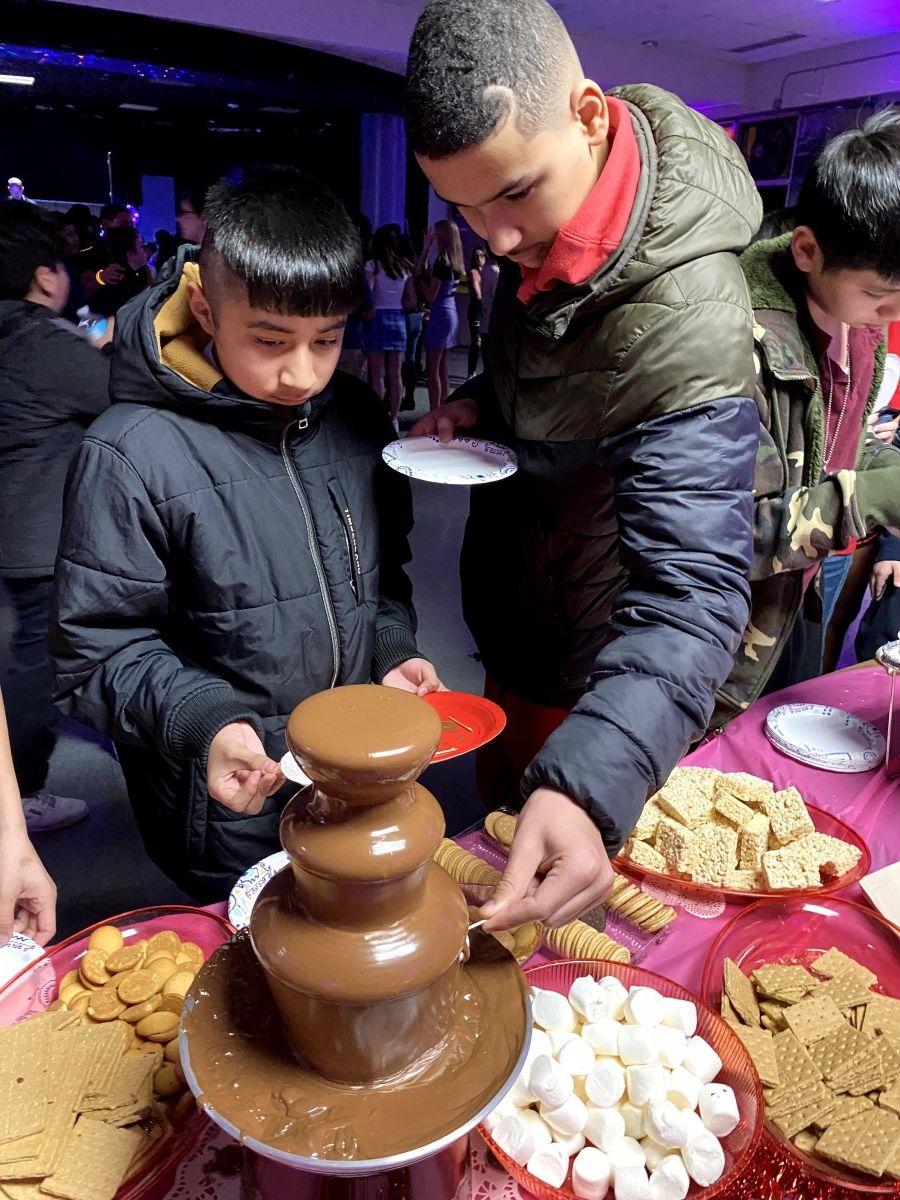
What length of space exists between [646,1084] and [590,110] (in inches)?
46.6

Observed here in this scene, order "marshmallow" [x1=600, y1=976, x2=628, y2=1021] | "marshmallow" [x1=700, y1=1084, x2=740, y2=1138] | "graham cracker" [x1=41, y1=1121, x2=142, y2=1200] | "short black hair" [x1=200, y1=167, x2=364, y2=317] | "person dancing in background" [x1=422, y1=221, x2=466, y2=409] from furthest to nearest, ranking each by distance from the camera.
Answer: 1. "person dancing in background" [x1=422, y1=221, x2=466, y2=409]
2. "short black hair" [x1=200, y1=167, x2=364, y2=317]
3. "marshmallow" [x1=600, y1=976, x2=628, y2=1021]
4. "marshmallow" [x1=700, y1=1084, x2=740, y2=1138]
5. "graham cracker" [x1=41, y1=1121, x2=142, y2=1200]

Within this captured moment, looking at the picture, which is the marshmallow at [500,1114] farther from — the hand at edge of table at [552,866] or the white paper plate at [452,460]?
the white paper plate at [452,460]

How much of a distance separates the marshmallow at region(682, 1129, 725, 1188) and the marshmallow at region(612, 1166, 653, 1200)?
49 millimetres

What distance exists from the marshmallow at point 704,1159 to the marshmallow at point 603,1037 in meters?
0.13

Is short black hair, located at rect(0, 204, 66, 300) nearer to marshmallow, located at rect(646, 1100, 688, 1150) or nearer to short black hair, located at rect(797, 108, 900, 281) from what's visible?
short black hair, located at rect(797, 108, 900, 281)

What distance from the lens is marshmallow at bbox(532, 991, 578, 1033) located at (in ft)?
3.42

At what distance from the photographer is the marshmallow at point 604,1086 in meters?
0.96

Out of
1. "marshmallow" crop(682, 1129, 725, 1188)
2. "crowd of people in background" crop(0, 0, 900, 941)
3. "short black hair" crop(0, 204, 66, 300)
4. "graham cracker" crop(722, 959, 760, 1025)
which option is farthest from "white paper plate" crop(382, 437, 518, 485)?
"short black hair" crop(0, 204, 66, 300)

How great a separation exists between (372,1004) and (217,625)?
0.87 m

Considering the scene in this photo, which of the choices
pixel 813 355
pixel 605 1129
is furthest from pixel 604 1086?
pixel 813 355

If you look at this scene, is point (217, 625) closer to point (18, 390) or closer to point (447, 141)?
point (447, 141)

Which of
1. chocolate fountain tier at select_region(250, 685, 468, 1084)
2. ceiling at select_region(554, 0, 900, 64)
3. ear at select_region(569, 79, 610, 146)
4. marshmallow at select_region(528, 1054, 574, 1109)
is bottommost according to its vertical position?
marshmallow at select_region(528, 1054, 574, 1109)

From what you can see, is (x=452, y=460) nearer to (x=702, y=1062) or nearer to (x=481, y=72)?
(x=481, y=72)

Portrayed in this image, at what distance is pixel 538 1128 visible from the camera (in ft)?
3.08
